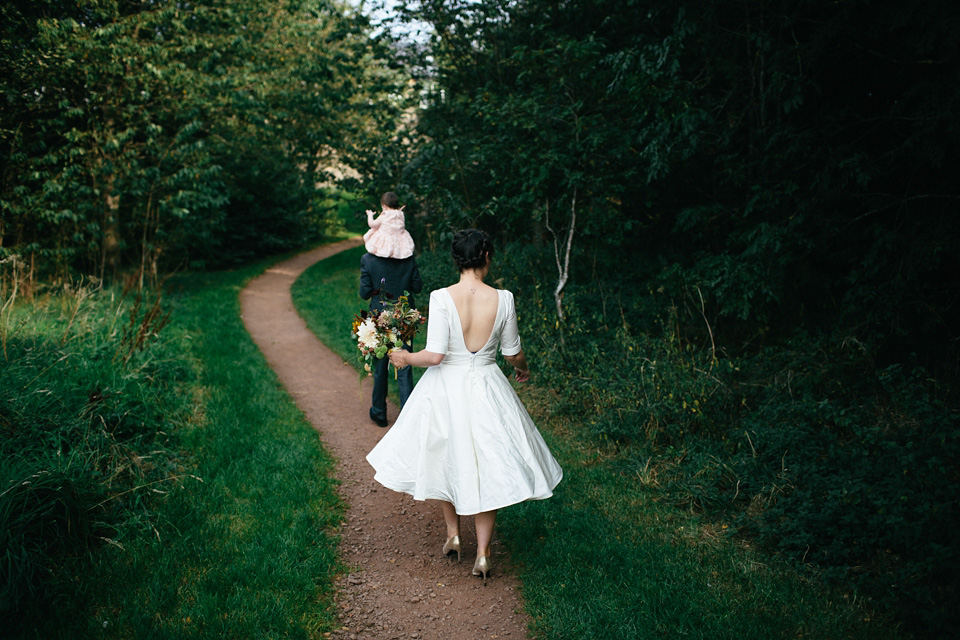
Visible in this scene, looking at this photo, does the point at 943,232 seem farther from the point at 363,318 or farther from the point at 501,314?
the point at 363,318

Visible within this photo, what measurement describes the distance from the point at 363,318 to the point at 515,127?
224 inches

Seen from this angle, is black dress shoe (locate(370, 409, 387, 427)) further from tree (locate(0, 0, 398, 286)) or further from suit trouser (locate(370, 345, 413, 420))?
tree (locate(0, 0, 398, 286))

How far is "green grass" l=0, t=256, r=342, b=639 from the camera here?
323cm

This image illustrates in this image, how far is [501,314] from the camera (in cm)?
366

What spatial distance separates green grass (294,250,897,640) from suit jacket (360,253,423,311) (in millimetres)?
2518

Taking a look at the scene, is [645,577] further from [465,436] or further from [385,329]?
[385,329]

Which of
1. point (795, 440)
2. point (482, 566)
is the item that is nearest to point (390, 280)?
point (482, 566)

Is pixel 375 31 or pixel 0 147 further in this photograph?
pixel 375 31

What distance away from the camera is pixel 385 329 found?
375cm

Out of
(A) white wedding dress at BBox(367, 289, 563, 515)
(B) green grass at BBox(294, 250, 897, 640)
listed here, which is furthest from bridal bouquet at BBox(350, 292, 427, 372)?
(B) green grass at BBox(294, 250, 897, 640)

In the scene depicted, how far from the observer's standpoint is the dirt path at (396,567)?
3408mm

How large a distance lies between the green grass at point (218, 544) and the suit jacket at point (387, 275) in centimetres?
165

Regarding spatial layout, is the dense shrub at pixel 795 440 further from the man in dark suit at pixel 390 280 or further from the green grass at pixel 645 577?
the man in dark suit at pixel 390 280

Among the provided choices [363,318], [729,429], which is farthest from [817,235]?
[363,318]
